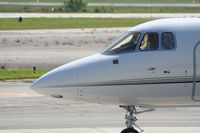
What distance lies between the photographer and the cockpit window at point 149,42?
13.0 meters

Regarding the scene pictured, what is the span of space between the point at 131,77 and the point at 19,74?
16563 millimetres

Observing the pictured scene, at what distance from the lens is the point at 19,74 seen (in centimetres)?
2853

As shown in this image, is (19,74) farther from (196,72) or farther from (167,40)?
(196,72)

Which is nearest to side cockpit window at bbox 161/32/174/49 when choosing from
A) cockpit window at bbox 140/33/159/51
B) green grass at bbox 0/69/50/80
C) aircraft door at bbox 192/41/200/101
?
cockpit window at bbox 140/33/159/51

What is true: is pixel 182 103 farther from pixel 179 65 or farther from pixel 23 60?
pixel 23 60

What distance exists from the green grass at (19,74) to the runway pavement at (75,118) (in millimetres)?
5890

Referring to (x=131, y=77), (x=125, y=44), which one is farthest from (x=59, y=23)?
(x=131, y=77)

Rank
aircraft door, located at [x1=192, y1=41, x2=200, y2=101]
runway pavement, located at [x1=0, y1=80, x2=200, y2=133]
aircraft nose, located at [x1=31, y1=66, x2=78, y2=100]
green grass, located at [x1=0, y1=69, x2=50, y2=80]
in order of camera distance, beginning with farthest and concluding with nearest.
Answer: green grass, located at [x1=0, y1=69, x2=50, y2=80] < runway pavement, located at [x1=0, y1=80, x2=200, y2=133] < aircraft door, located at [x1=192, y1=41, x2=200, y2=101] < aircraft nose, located at [x1=31, y1=66, x2=78, y2=100]

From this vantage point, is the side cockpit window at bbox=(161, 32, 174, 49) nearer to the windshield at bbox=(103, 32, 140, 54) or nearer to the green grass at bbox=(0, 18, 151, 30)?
the windshield at bbox=(103, 32, 140, 54)

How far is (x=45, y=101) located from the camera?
68.8ft

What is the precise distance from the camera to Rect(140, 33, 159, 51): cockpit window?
512 inches

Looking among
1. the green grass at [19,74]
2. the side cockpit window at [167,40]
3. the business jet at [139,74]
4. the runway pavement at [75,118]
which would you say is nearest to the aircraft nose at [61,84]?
the business jet at [139,74]

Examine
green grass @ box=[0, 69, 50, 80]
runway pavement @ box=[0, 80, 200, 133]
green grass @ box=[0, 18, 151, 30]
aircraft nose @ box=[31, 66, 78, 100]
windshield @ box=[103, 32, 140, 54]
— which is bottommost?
green grass @ box=[0, 18, 151, 30]

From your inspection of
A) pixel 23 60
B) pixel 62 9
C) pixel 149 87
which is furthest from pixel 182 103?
pixel 62 9
